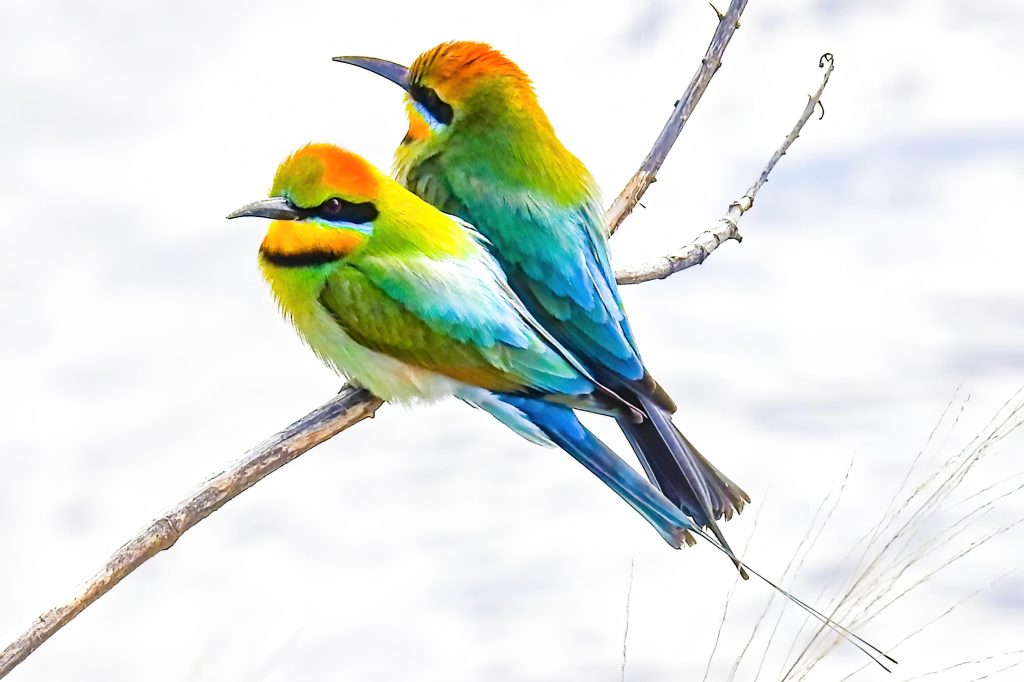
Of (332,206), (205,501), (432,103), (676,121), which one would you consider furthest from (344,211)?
(676,121)

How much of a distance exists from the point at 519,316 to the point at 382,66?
494 millimetres

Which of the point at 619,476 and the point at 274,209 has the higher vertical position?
the point at 274,209

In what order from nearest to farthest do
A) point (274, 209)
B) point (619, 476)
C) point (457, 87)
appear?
point (619, 476)
point (274, 209)
point (457, 87)

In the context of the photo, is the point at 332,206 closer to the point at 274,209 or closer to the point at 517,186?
the point at 274,209

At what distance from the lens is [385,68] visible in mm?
2211

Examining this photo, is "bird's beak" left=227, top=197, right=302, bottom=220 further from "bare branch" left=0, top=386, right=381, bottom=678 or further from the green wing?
"bare branch" left=0, top=386, right=381, bottom=678

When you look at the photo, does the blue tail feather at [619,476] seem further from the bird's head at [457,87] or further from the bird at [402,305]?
the bird's head at [457,87]

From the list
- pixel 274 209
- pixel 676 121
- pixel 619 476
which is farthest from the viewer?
pixel 676 121

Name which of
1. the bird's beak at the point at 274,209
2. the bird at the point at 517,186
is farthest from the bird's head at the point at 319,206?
the bird at the point at 517,186

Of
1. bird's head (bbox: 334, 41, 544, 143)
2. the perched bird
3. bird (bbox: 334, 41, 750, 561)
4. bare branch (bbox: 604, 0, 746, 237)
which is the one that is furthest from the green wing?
bare branch (bbox: 604, 0, 746, 237)

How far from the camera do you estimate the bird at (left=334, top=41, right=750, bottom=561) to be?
6.82 ft

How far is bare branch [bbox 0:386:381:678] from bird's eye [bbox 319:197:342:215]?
1.02 feet

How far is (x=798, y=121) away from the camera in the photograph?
96.6 inches

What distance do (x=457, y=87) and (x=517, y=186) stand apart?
184mm
